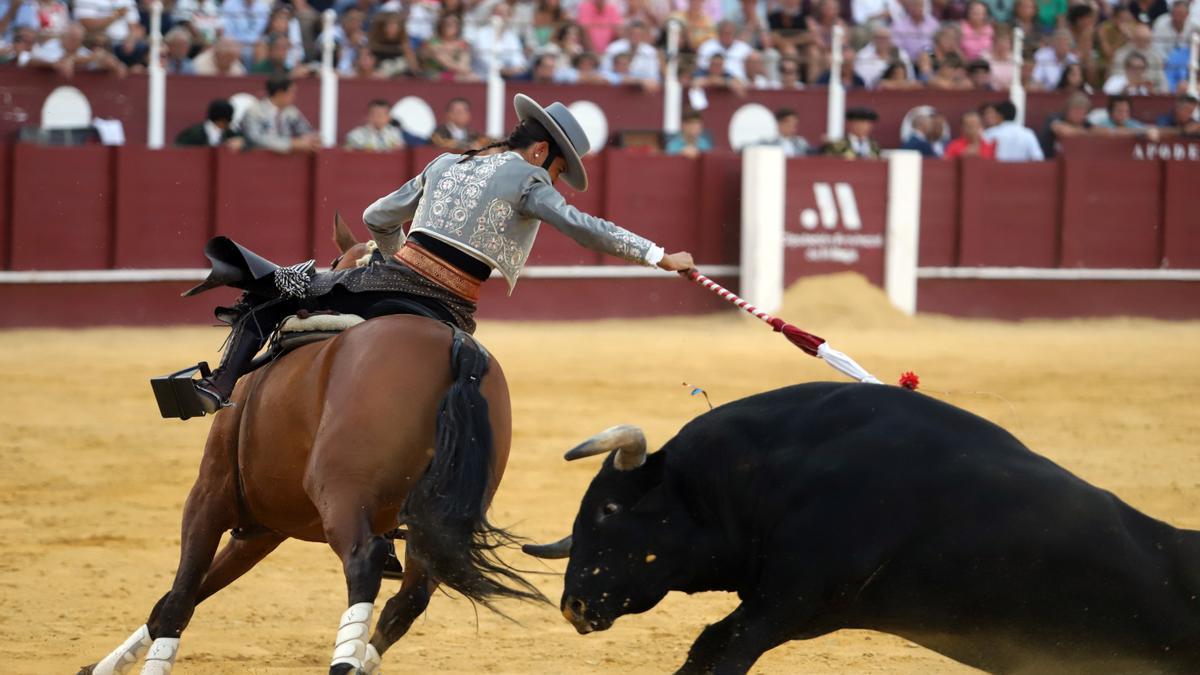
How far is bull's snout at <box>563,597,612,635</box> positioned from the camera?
360cm

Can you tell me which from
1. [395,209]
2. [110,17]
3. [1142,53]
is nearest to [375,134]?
[110,17]

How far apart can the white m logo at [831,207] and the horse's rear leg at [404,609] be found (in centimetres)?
882

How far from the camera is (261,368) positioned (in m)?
4.05

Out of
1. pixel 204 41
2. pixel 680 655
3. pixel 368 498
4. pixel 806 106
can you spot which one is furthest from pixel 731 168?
pixel 368 498

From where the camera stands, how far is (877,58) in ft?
44.9

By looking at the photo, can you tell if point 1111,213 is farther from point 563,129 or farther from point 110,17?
point 563,129

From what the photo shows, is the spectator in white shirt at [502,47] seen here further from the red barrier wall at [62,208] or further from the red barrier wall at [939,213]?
the red barrier wall at [939,213]

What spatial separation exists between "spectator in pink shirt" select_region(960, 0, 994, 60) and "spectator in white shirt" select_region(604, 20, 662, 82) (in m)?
2.88

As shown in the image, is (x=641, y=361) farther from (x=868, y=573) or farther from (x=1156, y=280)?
(x=868, y=573)

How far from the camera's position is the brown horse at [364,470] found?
3574 millimetres

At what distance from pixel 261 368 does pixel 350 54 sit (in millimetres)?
8505

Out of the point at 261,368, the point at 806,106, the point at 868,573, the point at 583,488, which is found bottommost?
the point at 583,488

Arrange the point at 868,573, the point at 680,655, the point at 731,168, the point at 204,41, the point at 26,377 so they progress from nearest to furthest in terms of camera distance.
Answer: the point at 868,573 → the point at 680,655 → the point at 26,377 → the point at 204,41 → the point at 731,168

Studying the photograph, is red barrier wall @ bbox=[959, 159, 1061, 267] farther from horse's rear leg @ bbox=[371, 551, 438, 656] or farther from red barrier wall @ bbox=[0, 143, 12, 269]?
horse's rear leg @ bbox=[371, 551, 438, 656]
